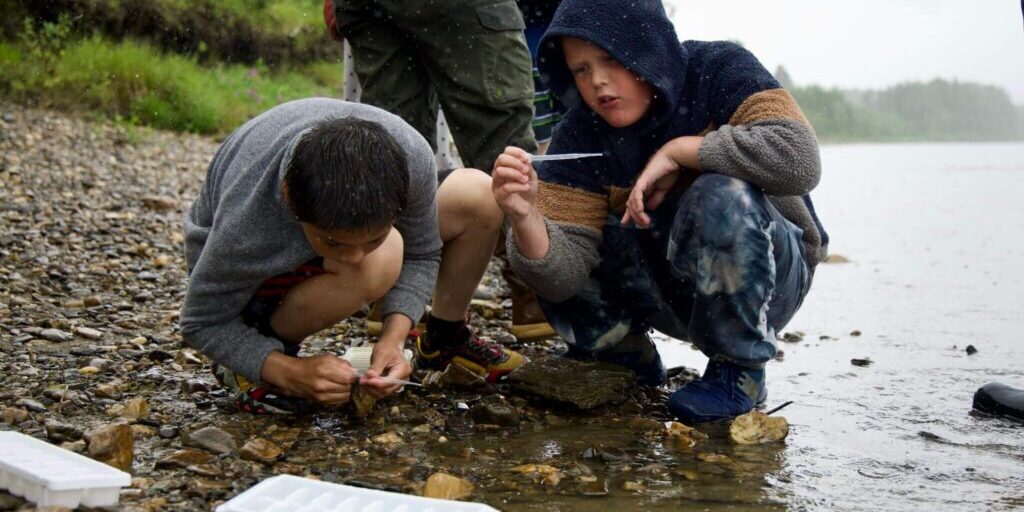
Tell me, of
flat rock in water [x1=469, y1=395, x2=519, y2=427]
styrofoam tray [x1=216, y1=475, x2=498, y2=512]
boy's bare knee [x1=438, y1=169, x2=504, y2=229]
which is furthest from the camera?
boy's bare knee [x1=438, y1=169, x2=504, y2=229]

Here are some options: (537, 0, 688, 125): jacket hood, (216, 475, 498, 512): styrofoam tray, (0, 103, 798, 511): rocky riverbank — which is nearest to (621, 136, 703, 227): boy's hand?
(537, 0, 688, 125): jacket hood

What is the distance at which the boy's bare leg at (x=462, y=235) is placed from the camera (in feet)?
9.66

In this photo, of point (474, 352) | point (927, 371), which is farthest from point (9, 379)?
point (927, 371)

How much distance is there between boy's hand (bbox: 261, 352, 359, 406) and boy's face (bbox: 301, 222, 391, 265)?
29 centimetres

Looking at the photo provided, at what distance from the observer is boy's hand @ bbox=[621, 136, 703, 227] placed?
2711mm

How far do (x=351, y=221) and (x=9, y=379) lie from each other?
1.32m

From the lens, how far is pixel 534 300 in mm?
3719

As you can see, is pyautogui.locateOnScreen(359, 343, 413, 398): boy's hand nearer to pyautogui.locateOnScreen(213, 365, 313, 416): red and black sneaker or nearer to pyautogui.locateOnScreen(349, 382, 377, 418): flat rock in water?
pyautogui.locateOnScreen(349, 382, 377, 418): flat rock in water

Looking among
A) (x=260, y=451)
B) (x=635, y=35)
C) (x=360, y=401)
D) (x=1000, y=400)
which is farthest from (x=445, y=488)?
(x=1000, y=400)

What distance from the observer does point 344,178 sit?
7.29 feet

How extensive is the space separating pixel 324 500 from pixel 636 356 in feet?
4.72

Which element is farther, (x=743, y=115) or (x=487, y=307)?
(x=487, y=307)

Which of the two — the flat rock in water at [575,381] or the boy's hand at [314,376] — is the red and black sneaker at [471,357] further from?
the boy's hand at [314,376]

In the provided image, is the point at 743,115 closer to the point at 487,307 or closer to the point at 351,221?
the point at 351,221
